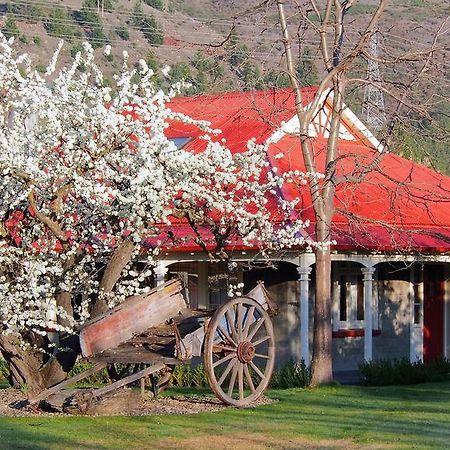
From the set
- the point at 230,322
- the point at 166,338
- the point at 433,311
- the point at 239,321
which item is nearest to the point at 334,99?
the point at 239,321

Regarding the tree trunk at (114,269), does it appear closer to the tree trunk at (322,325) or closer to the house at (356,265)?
the tree trunk at (322,325)

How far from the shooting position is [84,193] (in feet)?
47.6

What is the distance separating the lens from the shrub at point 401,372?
1967 centimetres

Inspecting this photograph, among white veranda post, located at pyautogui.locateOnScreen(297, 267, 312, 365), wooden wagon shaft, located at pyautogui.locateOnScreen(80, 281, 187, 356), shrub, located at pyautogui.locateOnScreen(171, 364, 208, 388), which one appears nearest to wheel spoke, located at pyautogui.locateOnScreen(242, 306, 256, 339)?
wooden wagon shaft, located at pyautogui.locateOnScreen(80, 281, 187, 356)

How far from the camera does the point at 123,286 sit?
16.1 m

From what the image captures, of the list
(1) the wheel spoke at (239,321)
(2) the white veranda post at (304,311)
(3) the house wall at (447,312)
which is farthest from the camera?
(3) the house wall at (447,312)

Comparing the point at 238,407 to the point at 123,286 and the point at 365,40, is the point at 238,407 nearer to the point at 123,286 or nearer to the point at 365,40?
the point at 123,286

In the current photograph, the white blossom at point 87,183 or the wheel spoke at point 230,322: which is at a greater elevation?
the white blossom at point 87,183

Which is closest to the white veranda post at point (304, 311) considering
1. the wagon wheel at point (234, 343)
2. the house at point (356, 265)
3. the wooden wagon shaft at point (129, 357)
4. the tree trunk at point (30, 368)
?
the house at point (356, 265)

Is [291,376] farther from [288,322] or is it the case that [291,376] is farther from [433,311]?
[433,311]

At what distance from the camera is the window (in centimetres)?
2302

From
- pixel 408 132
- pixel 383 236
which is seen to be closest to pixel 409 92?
pixel 408 132

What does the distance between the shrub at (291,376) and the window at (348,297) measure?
3939mm

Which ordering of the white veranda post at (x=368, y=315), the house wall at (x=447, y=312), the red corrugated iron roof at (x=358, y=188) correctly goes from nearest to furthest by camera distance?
the red corrugated iron roof at (x=358, y=188) < the white veranda post at (x=368, y=315) < the house wall at (x=447, y=312)
